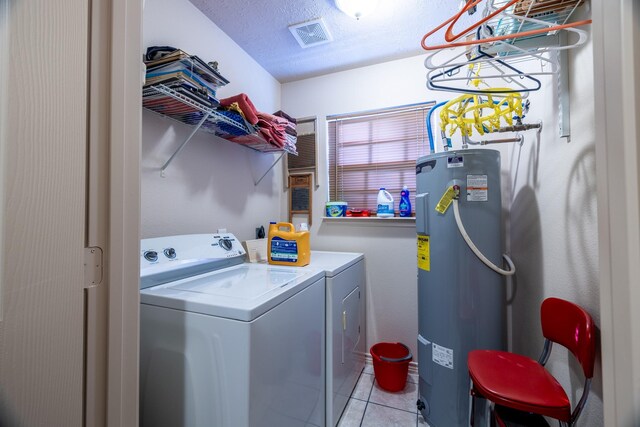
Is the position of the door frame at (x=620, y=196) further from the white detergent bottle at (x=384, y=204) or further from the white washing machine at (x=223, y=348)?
the white detergent bottle at (x=384, y=204)

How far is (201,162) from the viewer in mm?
1715

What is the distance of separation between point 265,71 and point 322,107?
622 millimetres

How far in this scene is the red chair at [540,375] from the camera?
2.88 ft

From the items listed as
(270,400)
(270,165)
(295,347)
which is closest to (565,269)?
(295,347)

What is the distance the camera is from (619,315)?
0.43 m

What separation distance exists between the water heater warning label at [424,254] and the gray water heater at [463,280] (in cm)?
7

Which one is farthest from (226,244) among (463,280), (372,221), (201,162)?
(463,280)

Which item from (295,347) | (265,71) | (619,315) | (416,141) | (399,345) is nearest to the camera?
(619,315)

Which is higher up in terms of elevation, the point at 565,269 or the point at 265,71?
the point at 265,71

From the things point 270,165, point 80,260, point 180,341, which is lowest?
point 180,341

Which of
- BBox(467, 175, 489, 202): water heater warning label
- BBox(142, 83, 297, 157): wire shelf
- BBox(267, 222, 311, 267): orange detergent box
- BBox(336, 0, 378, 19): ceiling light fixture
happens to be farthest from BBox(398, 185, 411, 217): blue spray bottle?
BBox(336, 0, 378, 19): ceiling light fixture

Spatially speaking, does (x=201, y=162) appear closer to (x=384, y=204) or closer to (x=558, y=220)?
(x=384, y=204)

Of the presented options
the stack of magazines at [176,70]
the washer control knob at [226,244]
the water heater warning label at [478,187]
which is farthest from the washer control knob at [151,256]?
the water heater warning label at [478,187]

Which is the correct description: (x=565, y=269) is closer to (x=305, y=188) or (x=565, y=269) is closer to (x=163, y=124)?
(x=305, y=188)
